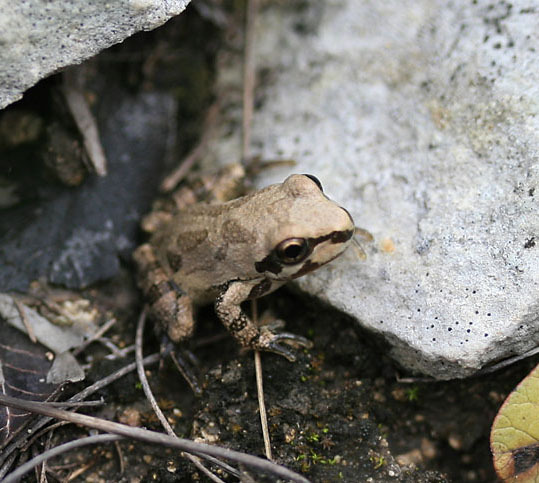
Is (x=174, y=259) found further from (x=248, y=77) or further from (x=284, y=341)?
(x=248, y=77)

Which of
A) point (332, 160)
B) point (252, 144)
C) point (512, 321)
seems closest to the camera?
point (512, 321)

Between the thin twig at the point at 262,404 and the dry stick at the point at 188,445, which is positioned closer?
the dry stick at the point at 188,445

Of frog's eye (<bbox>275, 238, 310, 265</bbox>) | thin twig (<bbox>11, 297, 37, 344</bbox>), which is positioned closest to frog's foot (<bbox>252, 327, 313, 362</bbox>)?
frog's eye (<bbox>275, 238, 310, 265</bbox>)

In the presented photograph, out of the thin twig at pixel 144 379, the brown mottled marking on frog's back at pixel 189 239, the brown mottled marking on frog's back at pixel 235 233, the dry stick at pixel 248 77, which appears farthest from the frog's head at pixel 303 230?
the thin twig at pixel 144 379

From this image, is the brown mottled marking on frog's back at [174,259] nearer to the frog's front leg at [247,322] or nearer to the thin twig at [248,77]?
the frog's front leg at [247,322]

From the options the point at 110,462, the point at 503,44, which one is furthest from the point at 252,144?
the point at 110,462

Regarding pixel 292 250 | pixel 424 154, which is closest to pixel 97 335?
pixel 292 250

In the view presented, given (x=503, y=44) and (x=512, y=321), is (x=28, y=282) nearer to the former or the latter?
(x=512, y=321)
